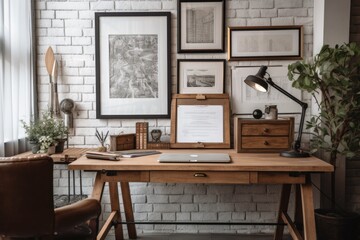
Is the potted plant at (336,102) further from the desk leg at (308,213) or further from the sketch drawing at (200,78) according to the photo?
the sketch drawing at (200,78)

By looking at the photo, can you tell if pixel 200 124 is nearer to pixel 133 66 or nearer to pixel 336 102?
pixel 133 66

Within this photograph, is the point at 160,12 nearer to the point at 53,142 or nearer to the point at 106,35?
the point at 106,35

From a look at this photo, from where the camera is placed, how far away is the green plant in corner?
2.50m

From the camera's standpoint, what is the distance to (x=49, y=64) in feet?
9.52

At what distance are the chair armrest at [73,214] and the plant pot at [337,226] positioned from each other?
5.43 ft

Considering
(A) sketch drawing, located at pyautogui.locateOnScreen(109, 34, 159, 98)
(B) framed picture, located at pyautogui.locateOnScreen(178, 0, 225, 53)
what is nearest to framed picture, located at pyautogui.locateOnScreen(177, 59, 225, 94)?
(B) framed picture, located at pyautogui.locateOnScreen(178, 0, 225, 53)

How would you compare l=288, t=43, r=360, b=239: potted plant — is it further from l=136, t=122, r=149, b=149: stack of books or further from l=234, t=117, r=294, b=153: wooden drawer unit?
l=136, t=122, r=149, b=149: stack of books

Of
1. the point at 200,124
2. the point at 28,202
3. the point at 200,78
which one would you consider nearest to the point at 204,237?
the point at 200,124

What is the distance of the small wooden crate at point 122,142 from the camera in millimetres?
2734

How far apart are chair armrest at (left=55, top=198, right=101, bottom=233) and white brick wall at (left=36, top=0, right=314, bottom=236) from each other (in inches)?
48.0

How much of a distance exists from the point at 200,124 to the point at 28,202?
1564 mm

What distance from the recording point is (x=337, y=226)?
249cm

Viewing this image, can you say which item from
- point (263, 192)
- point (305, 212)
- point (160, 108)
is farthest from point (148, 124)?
point (305, 212)

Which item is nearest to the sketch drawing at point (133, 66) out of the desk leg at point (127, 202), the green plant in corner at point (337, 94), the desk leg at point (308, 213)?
the desk leg at point (127, 202)
